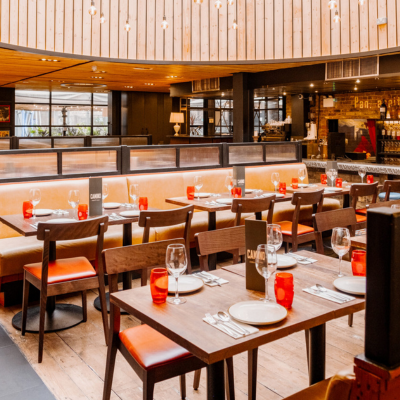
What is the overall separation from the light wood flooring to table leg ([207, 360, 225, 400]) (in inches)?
34.3

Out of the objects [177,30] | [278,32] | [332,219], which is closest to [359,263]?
[332,219]

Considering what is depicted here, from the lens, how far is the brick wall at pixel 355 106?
38.4 feet

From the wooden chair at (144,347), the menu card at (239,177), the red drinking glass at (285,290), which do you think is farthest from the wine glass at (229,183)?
the red drinking glass at (285,290)

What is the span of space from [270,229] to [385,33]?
20.4ft

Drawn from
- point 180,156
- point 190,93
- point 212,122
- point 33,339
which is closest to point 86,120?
point 212,122

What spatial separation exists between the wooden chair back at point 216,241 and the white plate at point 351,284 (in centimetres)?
78

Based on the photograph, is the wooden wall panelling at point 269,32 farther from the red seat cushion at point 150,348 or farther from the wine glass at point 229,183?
the red seat cushion at point 150,348

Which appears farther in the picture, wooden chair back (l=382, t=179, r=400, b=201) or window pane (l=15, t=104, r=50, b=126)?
window pane (l=15, t=104, r=50, b=126)

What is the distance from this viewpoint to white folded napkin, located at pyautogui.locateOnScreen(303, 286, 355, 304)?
77.0 inches

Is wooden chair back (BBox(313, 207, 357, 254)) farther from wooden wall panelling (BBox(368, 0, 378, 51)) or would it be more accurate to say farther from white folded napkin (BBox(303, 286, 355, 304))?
wooden wall panelling (BBox(368, 0, 378, 51))

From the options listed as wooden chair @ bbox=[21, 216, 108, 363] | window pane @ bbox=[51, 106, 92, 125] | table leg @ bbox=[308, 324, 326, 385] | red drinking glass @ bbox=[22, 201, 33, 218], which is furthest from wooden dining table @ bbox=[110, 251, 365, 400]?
window pane @ bbox=[51, 106, 92, 125]

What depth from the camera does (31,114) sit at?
615 inches

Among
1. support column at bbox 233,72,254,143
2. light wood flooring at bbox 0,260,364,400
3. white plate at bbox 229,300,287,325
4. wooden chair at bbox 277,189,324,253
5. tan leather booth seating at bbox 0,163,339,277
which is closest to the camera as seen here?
white plate at bbox 229,300,287,325

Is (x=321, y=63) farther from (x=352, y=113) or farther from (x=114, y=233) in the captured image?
(x=114, y=233)
